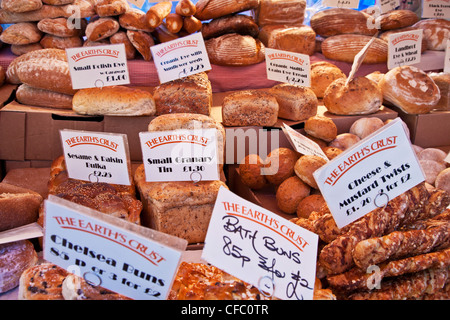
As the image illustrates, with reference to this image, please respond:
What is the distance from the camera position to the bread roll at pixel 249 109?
7.95 ft

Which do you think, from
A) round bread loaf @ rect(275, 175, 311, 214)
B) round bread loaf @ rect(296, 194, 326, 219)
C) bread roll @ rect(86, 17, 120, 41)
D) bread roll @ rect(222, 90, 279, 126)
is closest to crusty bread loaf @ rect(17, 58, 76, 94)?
bread roll @ rect(86, 17, 120, 41)

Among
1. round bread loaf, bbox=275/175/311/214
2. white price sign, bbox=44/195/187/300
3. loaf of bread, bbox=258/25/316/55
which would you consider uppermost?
white price sign, bbox=44/195/187/300

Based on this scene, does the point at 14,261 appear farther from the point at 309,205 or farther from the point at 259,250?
the point at 309,205

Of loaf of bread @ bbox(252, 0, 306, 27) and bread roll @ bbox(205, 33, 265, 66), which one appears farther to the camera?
loaf of bread @ bbox(252, 0, 306, 27)

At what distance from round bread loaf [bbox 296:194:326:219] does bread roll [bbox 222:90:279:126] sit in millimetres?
656

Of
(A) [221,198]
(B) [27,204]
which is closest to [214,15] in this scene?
(B) [27,204]

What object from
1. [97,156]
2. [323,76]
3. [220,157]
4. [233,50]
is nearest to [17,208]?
[97,156]

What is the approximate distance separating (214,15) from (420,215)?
2100 mm

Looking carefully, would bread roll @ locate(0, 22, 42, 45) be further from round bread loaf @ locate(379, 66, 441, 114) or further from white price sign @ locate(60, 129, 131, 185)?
round bread loaf @ locate(379, 66, 441, 114)

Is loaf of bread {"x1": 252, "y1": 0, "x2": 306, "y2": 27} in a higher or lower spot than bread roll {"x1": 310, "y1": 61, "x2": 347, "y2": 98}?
higher

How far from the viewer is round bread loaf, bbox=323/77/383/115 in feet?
8.59

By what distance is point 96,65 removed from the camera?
232 cm

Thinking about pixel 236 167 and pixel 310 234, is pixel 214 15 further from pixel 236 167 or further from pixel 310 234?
pixel 310 234

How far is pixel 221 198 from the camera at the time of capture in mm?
1229
